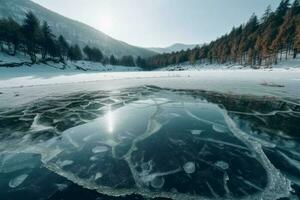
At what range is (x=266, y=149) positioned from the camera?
→ 5695 millimetres

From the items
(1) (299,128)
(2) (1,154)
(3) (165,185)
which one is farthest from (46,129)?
(1) (299,128)

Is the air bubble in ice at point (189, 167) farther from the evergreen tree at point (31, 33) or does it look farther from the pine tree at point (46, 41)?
the pine tree at point (46, 41)

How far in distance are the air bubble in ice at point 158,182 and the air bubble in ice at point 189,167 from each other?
788 mm

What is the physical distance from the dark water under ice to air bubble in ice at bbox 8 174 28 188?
3cm

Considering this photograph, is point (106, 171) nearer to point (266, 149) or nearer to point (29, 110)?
point (266, 149)

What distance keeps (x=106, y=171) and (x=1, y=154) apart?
13.6ft

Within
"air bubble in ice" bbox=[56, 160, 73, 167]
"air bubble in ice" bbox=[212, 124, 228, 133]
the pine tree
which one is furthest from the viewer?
the pine tree

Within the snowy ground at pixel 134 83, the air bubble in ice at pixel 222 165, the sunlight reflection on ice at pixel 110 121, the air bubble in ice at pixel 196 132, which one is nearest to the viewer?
the air bubble in ice at pixel 222 165

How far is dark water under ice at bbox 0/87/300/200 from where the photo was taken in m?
3.96

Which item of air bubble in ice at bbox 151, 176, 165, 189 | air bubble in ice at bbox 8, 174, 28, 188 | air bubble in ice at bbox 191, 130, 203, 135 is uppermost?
air bubble in ice at bbox 191, 130, 203, 135

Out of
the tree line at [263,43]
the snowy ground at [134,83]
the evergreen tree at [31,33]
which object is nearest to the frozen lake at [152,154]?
the snowy ground at [134,83]

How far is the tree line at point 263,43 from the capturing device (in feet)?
158

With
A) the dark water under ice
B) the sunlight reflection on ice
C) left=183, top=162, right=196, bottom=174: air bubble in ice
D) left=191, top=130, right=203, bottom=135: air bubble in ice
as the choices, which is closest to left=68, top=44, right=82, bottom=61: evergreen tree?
the dark water under ice

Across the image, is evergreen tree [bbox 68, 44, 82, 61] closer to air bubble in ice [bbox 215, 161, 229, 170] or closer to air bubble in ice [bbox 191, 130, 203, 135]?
air bubble in ice [bbox 191, 130, 203, 135]
